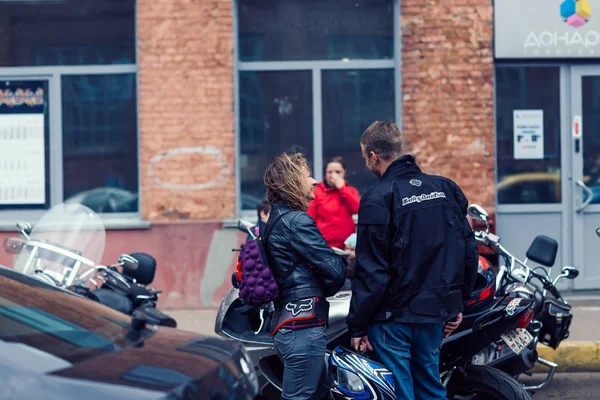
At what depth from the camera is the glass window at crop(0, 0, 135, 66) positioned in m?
10.5

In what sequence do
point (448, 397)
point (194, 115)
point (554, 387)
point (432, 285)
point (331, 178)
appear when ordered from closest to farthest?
point (432, 285) < point (448, 397) < point (554, 387) < point (331, 178) < point (194, 115)

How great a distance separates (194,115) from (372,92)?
2.03 metres

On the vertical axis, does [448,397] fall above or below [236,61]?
below

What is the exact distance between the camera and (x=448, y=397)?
5.18 m

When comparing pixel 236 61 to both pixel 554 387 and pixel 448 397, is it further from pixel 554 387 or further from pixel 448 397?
pixel 448 397

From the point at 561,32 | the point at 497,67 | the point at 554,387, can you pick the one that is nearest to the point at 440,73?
the point at 497,67

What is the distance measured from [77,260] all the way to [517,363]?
9.51 ft

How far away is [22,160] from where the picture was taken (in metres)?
10.6

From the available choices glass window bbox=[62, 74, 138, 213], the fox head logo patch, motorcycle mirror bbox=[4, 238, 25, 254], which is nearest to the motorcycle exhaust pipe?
the fox head logo patch

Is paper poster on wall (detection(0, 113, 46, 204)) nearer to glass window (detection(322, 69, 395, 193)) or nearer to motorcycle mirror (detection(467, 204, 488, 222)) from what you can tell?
glass window (detection(322, 69, 395, 193))

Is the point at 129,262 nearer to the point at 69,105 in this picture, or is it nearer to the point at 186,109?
the point at 186,109

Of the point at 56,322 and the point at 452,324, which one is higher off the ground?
the point at 56,322

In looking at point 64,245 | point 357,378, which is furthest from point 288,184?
point 64,245

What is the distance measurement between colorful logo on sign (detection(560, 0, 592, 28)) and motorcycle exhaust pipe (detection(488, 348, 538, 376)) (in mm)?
5606
